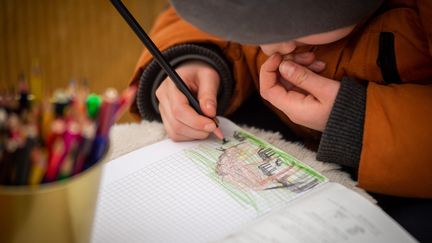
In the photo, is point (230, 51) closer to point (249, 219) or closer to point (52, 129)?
point (249, 219)

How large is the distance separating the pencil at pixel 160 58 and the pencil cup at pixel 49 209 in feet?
0.67

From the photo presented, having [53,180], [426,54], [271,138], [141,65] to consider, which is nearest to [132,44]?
[141,65]

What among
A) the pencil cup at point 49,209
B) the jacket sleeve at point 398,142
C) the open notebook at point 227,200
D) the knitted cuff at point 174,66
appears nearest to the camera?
the pencil cup at point 49,209

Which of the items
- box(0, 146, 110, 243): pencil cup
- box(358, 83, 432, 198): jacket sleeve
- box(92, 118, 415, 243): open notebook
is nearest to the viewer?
box(0, 146, 110, 243): pencil cup

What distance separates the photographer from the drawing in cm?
52

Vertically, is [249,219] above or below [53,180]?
below

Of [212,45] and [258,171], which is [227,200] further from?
[212,45]

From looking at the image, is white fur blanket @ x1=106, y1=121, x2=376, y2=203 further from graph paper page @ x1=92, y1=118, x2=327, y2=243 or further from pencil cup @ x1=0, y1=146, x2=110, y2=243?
pencil cup @ x1=0, y1=146, x2=110, y2=243

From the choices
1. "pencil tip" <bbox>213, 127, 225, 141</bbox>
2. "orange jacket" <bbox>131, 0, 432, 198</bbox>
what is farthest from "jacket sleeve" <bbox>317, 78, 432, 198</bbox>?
"pencil tip" <bbox>213, 127, 225, 141</bbox>

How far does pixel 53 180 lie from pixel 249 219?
0.22m

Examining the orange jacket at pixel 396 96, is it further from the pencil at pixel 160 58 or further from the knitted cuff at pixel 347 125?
the pencil at pixel 160 58

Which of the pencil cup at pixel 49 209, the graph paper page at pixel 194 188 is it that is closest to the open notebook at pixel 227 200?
the graph paper page at pixel 194 188

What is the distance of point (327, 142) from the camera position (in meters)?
0.57

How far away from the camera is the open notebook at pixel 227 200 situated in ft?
1.43
